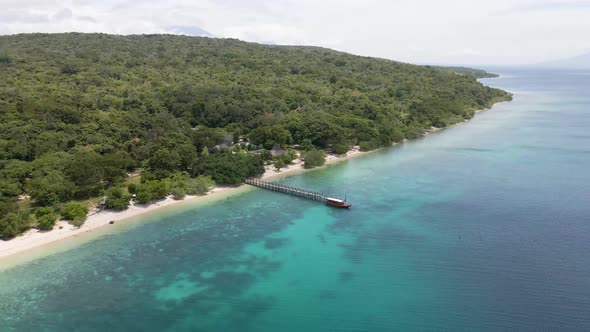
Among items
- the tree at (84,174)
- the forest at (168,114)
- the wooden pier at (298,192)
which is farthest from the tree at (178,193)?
the wooden pier at (298,192)

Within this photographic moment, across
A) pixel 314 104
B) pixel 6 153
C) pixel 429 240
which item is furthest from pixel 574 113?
pixel 6 153

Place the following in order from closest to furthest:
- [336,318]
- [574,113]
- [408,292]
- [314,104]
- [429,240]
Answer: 1. [336,318]
2. [408,292]
3. [429,240]
4. [314,104]
5. [574,113]

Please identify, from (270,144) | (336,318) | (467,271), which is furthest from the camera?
(270,144)

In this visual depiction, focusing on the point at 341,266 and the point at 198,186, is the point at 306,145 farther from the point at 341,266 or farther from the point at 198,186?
the point at 341,266

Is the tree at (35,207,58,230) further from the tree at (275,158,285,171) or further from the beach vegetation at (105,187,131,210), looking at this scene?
the tree at (275,158,285,171)

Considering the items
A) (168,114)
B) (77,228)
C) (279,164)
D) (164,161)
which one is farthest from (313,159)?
(77,228)

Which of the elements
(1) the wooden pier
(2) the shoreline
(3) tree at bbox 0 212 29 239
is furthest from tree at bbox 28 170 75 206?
(1) the wooden pier

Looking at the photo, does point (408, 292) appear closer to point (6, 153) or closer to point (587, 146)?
point (6, 153)
